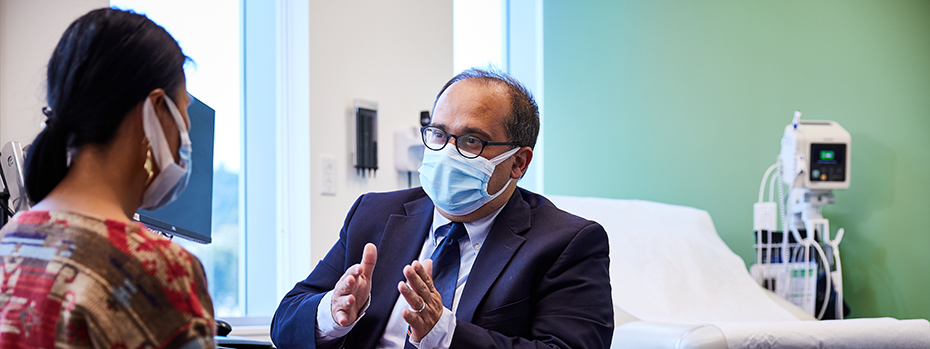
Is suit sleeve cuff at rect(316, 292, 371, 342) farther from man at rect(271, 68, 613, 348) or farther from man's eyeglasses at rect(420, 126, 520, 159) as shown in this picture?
man's eyeglasses at rect(420, 126, 520, 159)

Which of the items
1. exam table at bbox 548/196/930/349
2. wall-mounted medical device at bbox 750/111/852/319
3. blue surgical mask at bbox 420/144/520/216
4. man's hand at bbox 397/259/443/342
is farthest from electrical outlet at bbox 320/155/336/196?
wall-mounted medical device at bbox 750/111/852/319

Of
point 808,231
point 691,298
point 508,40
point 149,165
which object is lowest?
point 691,298

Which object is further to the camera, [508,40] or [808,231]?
[508,40]

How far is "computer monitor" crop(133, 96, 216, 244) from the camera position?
4.79ft

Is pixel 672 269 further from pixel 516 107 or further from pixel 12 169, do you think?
pixel 12 169

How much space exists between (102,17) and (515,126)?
95 centimetres

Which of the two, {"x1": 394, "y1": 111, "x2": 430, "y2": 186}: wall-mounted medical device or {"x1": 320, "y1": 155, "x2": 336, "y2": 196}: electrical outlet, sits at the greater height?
{"x1": 394, "y1": 111, "x2": 430, "y2": 186}: wall-mounted medical device

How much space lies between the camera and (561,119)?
12.3 ft

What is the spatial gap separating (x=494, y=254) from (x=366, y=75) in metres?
1.67

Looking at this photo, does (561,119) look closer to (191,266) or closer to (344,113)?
(344,113)

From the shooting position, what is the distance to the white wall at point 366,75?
275 centimetres

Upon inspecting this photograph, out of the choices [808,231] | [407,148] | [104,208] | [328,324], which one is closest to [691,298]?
[808,231]

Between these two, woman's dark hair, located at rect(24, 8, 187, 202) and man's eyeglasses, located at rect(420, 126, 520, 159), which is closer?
woman's dark hair, located at rect(24, 8, 187, 202)

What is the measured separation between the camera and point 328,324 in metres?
1.35
